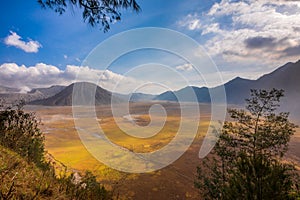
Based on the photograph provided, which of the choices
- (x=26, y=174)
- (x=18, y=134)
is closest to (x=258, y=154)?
(x=26, y=174)

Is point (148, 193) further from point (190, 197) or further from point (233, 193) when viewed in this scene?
point (233, 193)

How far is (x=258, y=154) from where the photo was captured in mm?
5535

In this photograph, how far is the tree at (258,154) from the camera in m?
3.89

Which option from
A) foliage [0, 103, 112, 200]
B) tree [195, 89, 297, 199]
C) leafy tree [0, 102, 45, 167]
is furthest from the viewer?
leafy tree [0, 102, 45, 167]

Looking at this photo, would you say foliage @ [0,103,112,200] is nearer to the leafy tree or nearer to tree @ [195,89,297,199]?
the leafy tree

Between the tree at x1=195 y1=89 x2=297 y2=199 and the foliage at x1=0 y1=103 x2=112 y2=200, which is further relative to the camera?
the tree at x1=195 y1=89 x2=297 y2=199

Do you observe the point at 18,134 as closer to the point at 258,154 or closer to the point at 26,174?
the point at 26,174

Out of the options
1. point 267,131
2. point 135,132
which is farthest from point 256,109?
point 135,132

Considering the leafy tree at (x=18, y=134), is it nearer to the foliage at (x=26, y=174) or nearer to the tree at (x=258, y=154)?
the foliage at (x=26, y=174)

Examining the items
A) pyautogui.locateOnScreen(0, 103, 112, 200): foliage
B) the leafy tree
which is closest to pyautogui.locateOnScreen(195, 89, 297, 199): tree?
pyautogui.locateOnScreen(0, 103, 112, 200): foliage

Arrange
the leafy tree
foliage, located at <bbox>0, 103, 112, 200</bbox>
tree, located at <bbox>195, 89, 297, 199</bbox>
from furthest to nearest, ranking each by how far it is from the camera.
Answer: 1. the leafy tree
2. tree, located at <bbox>195, 89, 297, 199</bbox>
3. foliage, located at <bbox>0, 103, 112, 200</bbox>

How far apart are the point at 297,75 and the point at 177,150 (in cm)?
20149

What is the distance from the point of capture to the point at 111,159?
92.8 feet

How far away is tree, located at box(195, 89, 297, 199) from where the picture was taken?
12.8 feet
